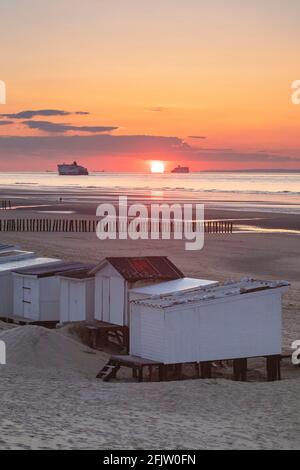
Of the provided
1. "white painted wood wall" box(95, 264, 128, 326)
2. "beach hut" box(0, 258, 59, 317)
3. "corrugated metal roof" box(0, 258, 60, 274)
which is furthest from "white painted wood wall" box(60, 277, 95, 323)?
"corrugated metal roof" box(0, 258, 60, 274)

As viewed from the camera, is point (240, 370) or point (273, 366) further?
point (273, 366)

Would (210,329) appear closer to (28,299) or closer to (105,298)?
(105,298)

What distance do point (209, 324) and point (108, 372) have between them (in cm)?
345

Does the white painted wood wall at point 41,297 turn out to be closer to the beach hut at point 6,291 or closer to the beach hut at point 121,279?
the beach hut at point 6,291

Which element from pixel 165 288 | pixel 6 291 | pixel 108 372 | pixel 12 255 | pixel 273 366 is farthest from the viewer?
pixel 12 255

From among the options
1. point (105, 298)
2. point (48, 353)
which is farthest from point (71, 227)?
point (48, 353)

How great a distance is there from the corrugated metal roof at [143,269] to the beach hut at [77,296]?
1523 mm

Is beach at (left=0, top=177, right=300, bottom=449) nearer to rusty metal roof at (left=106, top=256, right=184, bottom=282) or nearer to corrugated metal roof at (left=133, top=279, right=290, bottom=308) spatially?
corrugated metal roof at (left=133, top=279, right=290, bottom=308)

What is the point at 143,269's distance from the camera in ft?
85.5

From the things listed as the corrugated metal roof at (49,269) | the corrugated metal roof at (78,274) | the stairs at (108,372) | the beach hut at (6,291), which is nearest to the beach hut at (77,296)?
the corrugated metal roof at (78,274)

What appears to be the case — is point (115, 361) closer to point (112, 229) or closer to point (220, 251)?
point (220, 251)

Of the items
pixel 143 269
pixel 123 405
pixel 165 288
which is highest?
pixel 143 269

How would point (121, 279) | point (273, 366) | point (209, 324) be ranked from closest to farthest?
1. point (209, 324)
2. point (273, 366)
3. point (121, 279)
